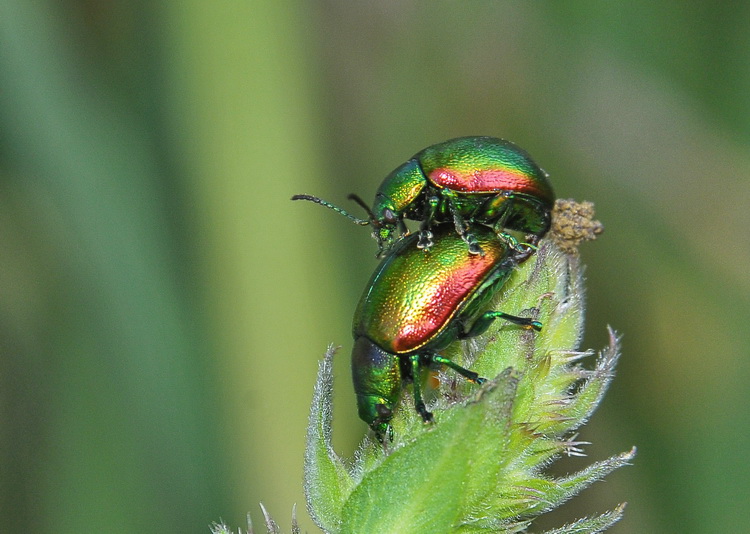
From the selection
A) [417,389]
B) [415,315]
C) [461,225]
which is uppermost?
[461,225]

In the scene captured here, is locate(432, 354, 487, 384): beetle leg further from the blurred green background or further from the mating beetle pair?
the blurred green background

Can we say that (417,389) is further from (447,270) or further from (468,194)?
(468,194)

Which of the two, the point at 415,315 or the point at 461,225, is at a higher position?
the point at 461,225

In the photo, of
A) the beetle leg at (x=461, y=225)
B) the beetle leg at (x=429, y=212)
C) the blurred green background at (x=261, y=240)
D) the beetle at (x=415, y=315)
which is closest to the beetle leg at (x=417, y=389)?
the beetle at (x=415, y=315)

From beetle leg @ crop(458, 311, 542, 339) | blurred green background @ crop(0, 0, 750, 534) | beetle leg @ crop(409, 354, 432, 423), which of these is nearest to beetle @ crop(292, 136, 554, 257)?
beetle leg @ crop(458, 311, 542, 339)

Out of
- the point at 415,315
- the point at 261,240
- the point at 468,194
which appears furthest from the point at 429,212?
the point at 261,240
